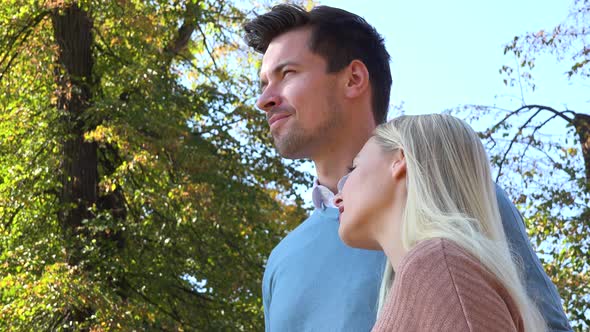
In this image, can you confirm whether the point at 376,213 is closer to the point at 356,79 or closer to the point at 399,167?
the point at 399,167

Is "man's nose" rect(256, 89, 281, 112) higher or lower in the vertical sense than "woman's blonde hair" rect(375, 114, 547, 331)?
higher

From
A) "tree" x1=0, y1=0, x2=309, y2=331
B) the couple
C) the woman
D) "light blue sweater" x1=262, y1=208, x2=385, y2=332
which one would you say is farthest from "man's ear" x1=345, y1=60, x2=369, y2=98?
"tree" x1=0, y1=0, x2=309, y2=331

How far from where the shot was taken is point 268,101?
2.87m

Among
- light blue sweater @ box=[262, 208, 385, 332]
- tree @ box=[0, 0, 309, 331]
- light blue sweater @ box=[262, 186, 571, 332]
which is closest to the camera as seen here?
light blue sweater @ box=[262, 186, 571, 332]

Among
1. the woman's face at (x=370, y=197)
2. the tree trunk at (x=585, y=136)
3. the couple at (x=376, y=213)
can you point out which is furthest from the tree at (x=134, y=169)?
the woman's face at (x=370, y=197)

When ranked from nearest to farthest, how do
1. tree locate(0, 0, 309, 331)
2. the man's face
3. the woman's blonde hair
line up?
the woman's blonde hair, the man's face, tree locate(0, 0, 309, 331)

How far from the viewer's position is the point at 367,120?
9.68ft

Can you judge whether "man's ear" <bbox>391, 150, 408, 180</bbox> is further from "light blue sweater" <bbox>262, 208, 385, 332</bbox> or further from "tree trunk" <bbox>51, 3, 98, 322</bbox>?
"tree trunk" <bbox>51, 3, 98, 322</bbox>

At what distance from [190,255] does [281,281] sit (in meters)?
9.20

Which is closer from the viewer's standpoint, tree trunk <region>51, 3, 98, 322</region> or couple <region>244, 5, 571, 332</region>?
couple <region>244, 5, 571, 332</region>

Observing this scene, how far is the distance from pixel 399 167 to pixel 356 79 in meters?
1.14

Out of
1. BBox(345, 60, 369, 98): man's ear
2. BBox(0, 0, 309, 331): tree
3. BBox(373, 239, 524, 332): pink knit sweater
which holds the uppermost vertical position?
BBox(0, 0, 309, 331): tree

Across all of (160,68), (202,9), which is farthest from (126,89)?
(202,9)

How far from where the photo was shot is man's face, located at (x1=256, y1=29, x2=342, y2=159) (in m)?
2.86
